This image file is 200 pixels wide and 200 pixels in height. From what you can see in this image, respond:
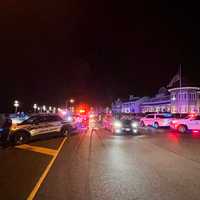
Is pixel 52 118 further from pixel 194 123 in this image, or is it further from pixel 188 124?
pixel 194 123

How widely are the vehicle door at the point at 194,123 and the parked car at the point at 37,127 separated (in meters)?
10.5

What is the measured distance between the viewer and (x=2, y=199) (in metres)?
→ 6.78

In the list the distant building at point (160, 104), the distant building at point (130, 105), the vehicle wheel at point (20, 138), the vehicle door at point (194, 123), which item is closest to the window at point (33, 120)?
the vehicle wheel at point (20, 138)

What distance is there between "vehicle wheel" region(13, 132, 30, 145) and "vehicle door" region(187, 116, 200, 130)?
14.3 meters

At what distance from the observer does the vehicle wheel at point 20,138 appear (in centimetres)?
1767

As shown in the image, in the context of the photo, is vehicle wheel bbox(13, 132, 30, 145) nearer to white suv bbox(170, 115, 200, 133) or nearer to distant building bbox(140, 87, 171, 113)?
white suv bbox(170, 115, 200, 133)

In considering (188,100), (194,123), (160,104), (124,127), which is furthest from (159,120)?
(160,104)

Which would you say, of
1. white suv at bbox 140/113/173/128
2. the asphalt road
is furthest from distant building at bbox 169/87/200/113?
the asphalt road

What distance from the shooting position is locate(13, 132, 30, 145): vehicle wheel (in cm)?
1767

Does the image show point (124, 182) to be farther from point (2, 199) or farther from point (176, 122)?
point (176, 122)

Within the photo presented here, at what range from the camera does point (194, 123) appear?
26.1m

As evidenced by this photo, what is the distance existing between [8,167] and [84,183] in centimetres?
366

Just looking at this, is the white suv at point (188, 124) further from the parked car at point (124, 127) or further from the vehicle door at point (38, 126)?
the vehicle door at point (38, 126)

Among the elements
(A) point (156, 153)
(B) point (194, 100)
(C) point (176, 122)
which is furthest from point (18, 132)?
(B) point (194, 100)
